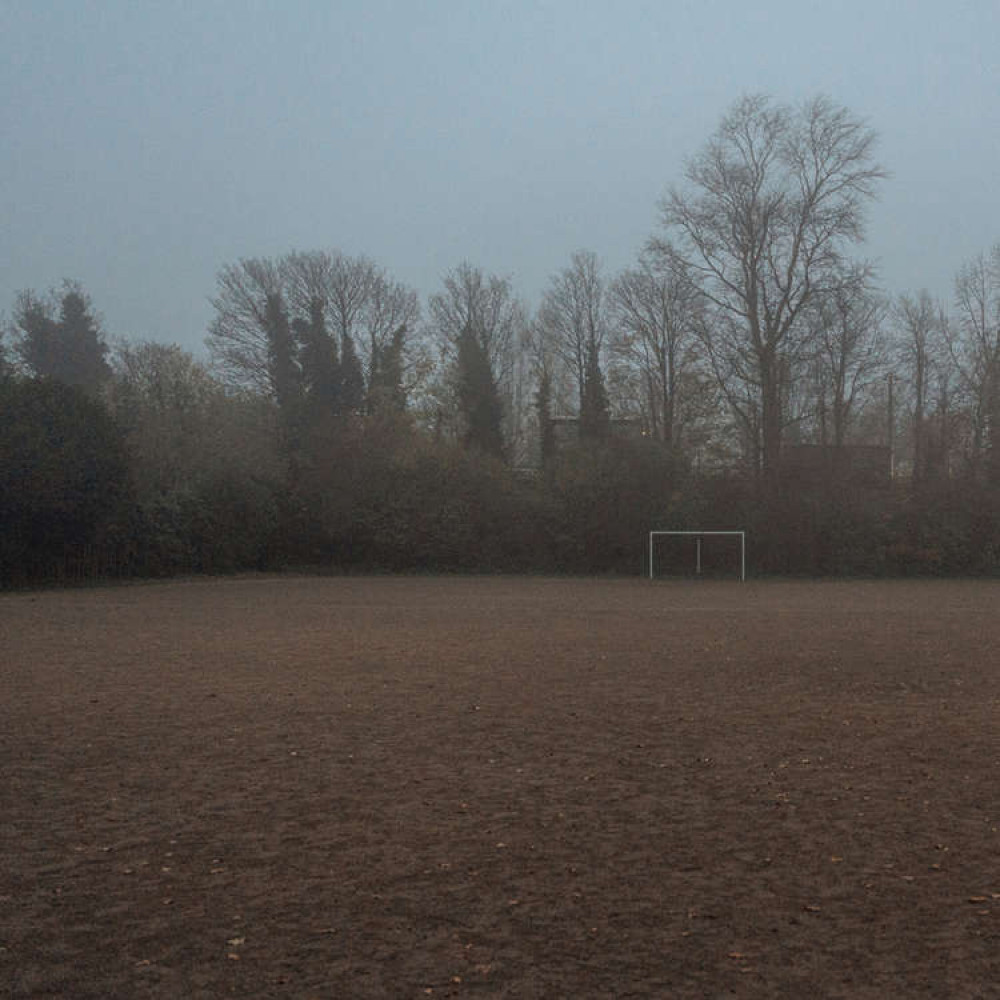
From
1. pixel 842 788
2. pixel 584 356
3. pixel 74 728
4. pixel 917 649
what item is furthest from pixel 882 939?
pixel 584 356

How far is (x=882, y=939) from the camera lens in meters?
4.44

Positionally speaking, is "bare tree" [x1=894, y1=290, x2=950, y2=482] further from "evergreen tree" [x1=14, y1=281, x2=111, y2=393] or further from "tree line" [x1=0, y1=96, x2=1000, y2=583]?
"evergreen tree" [x1=14, y1=281, x2=111, y2=393]

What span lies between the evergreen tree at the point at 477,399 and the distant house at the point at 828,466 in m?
14.3

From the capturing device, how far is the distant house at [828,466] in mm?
35406

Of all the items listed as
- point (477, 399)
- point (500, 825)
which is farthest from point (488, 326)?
point (500, 825)

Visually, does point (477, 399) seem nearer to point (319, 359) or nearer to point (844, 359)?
point (319, 359)

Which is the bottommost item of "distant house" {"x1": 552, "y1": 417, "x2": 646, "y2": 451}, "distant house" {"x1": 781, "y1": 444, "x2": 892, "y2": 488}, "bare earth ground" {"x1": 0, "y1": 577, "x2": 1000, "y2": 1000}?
"bare earth ground" {"x1": 0, "y1": 577, "x2": 1000, "y2": 1000}

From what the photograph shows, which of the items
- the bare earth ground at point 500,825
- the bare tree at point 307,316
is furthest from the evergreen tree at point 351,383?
the bare earth ground at point 500,825

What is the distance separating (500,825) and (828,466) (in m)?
31.6

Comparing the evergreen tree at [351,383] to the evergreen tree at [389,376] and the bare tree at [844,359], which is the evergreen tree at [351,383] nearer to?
the evergreen tree at [389,376]

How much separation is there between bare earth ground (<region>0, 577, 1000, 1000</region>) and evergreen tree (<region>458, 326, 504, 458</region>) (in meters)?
33.2

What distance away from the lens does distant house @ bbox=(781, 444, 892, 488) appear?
1394 inches

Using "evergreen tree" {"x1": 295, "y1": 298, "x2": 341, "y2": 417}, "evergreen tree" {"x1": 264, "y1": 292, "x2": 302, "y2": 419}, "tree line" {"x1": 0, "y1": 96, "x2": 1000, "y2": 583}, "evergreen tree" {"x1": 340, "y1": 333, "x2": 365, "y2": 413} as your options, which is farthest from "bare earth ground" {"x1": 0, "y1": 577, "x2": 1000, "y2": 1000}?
"evergreen tree" {"x1": 340, "y1": 333, "x2": 365, "y2": 413}

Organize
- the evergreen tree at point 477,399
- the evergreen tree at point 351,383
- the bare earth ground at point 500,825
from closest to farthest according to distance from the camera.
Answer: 1. the bare earth ground at point 500,825
2. the evergreen tree at point 351,383
3. the evergreen tree at point 477,399
